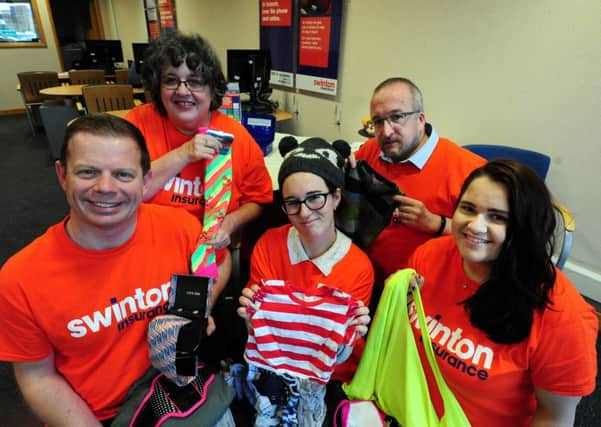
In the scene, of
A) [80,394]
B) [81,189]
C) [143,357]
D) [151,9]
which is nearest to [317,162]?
[81,189]

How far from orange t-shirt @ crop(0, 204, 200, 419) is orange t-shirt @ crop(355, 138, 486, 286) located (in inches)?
36.2

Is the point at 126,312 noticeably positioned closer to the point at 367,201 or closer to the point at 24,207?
the point at 367,201

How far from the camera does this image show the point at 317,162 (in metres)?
1.22

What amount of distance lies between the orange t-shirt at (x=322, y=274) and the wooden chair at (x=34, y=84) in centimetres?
711

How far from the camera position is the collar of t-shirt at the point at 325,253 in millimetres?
1267

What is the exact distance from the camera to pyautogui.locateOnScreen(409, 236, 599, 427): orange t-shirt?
89 centimetres

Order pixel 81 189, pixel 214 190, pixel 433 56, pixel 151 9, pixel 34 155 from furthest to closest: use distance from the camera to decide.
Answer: pixel 151 9 < pixel 34 155 < pixel 433 56 < pixel 214 190 < pixel 81 189

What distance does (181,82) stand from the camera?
146 centimetres

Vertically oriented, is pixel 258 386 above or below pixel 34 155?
above

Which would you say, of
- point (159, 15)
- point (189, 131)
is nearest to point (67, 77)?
point (159, 15)

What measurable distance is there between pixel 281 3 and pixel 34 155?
4514mm

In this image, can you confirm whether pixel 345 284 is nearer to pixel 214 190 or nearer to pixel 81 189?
pixel 214 190

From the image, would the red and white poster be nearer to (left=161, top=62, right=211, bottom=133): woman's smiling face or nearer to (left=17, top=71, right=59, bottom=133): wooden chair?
(left=161, top=62, right=211, bottom=133): woman's smiling face

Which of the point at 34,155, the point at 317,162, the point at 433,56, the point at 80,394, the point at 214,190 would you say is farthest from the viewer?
the point at 34,155
